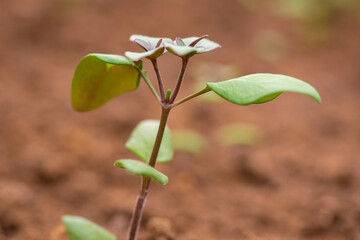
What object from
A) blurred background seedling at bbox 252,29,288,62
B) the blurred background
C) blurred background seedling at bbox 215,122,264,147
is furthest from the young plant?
blurred background seedling at bbox 252,29,288,62

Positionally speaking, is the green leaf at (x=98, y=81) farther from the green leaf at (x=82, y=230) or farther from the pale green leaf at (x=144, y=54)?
the green leaf at (x=82, y=230)

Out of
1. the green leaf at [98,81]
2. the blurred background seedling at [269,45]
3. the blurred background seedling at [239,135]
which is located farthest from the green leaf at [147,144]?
the blurred background seedling at [269,45]

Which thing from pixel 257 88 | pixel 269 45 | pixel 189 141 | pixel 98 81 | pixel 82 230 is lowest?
pixel 82 230

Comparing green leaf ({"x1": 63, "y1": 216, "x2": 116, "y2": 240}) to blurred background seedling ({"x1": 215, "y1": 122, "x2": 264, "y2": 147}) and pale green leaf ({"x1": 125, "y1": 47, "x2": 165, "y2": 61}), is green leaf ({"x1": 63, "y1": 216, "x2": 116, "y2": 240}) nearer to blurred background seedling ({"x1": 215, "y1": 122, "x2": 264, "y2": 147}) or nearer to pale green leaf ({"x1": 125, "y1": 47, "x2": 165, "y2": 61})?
pale green leaf ({"x1": 125, "y1": 47, "x2": 165, "y2": 61})

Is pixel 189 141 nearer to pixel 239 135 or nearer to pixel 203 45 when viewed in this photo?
pixel 239 135

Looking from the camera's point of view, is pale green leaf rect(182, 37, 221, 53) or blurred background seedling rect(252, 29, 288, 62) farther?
blurred background seedling rect(252, 29, 288, 62)

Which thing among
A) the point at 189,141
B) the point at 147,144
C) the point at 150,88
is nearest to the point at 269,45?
the point at 189,141
